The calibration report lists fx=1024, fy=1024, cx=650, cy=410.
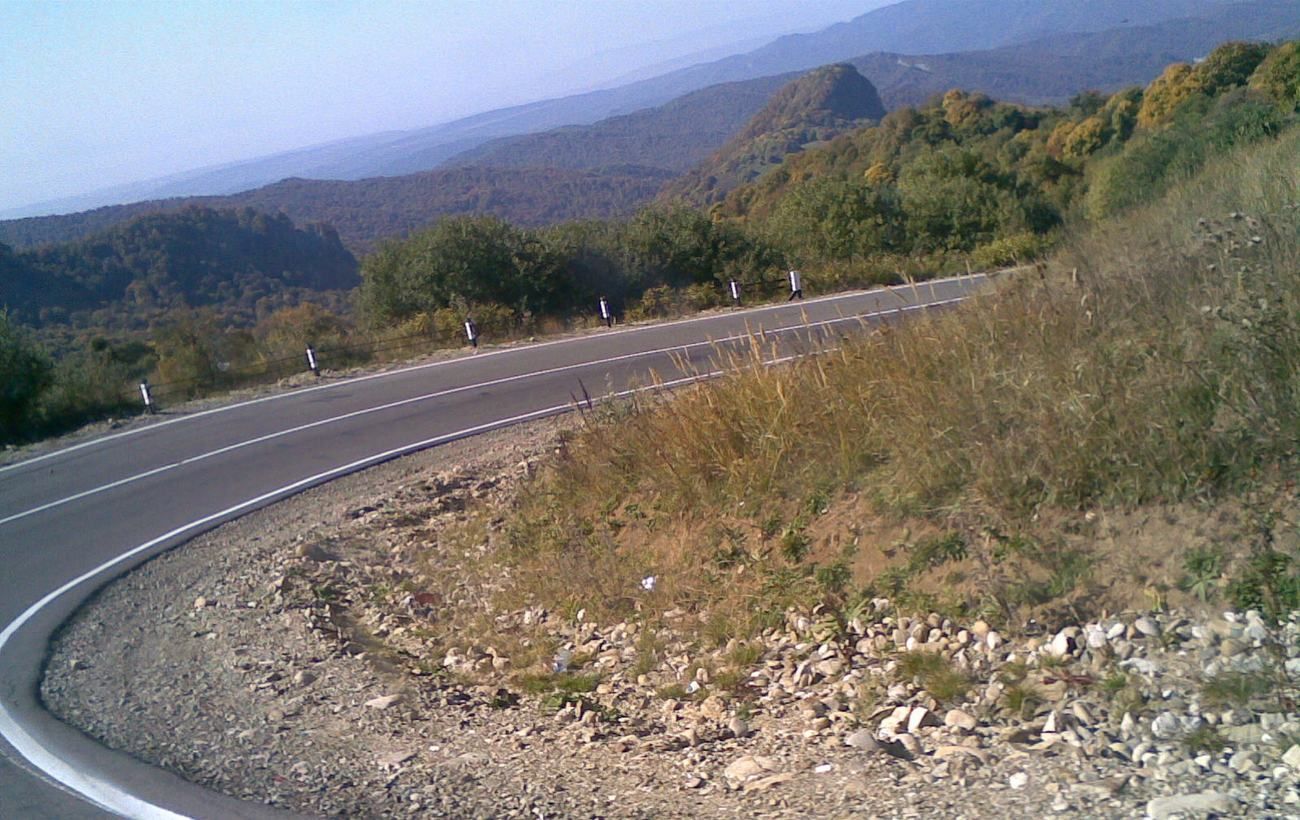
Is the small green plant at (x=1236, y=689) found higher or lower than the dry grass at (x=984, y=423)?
lower

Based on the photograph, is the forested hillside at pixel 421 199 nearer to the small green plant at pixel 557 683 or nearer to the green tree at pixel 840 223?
the green tree at pixel 840 223

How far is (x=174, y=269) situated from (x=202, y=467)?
41679 millimetres

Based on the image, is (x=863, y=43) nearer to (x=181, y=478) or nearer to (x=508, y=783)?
(x=181, y=478)

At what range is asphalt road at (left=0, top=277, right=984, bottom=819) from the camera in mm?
5703

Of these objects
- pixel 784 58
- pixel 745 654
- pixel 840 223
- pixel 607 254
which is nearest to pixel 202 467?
pixel 745 654

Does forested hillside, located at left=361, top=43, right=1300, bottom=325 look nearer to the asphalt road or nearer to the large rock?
the asphalt road

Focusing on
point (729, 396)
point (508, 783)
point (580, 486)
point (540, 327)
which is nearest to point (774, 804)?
point (508, 783)

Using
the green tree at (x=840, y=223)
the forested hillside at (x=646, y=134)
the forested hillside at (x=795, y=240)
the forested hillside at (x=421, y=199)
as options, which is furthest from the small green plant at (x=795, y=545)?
the forested hillside at (x=421, y=199)

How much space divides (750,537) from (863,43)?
109 metres

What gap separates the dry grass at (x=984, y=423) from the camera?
18.7ft

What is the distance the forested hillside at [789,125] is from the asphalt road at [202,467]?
53.6 meters

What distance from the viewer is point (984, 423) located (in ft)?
20.8

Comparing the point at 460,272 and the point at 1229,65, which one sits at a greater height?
the point at 1229,65

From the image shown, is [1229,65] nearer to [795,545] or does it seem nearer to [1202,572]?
[795,545]
